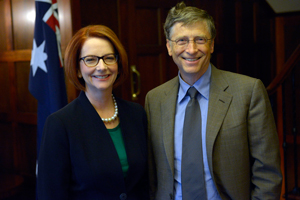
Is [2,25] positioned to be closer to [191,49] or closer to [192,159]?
[191,49]

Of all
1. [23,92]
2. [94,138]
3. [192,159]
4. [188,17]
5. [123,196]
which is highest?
[188,17]

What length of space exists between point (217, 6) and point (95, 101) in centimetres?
306

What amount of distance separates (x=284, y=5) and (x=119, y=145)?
343 cm

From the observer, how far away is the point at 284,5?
13.8 ft

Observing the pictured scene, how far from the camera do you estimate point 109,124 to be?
164 cm

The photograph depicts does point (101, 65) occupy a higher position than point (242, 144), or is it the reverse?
point (101, 65)

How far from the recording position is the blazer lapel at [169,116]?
1573mm

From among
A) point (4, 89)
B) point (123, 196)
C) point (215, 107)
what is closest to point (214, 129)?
point (215, 107)

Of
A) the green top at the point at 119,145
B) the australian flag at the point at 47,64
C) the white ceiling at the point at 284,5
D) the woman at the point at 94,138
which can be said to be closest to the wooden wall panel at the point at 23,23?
the australian flag at the point at 47,64

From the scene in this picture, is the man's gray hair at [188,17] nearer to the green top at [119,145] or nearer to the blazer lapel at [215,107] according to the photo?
the blazer lapel at [215,107]

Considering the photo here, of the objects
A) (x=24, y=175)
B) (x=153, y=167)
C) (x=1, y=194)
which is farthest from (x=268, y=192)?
(x=24, y=175)

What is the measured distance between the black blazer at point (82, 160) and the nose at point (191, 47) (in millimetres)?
498

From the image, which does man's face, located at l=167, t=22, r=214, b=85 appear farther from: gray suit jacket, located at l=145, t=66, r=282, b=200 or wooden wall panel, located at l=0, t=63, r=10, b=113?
wooden wall panel, located at l=0, t=63, r=10, b=113

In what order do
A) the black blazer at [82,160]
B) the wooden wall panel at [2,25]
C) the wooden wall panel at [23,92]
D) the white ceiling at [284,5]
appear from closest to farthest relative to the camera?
the black blazer at [82,160] < the wooden wall panel at [23,92] < the wooden wall panel at [2,25] < the white ceiling at [284,5]
